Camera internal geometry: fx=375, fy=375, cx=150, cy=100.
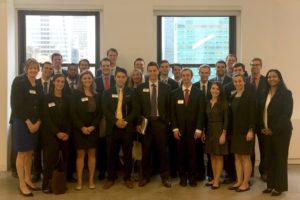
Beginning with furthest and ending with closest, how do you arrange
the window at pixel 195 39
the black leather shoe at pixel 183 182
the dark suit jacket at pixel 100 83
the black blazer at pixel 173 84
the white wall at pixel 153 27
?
the window at pixel 195 39
the white wall at pixel 153 27
the black blazer at pixel 173 84
the dark suit jacket at pixel 100 83
the black leather shoe at pixel 183 182

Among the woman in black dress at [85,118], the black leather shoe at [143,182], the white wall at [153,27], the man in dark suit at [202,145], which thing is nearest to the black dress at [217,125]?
the man in dark suit at [202,145]

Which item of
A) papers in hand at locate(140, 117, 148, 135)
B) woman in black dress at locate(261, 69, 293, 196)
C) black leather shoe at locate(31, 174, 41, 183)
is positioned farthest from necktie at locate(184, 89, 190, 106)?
black leather shoe at locate(31, 174, 41, 183)

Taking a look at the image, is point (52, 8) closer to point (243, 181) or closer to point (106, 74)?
point (106, 74)

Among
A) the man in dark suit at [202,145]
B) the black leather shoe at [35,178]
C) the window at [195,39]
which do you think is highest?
the window at [195,39]

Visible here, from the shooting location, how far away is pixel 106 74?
5.42 m

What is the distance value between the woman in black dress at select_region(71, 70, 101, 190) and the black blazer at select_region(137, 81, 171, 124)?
0.58m

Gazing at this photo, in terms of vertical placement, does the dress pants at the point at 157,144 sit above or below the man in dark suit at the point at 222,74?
below

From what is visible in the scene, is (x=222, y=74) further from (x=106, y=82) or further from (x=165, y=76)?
(x=106, y=82)

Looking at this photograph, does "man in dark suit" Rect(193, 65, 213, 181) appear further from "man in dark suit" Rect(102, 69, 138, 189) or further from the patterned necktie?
the patterned necktie

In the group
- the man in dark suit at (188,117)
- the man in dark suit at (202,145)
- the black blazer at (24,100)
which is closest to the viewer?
the black blazer at (24,100)

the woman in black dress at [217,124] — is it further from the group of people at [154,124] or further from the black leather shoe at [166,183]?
the black leather shoe at [166,183]

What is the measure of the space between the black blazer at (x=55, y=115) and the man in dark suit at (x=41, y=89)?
262 millimetres

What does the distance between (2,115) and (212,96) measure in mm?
3410

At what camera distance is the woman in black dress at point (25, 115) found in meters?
4.58
